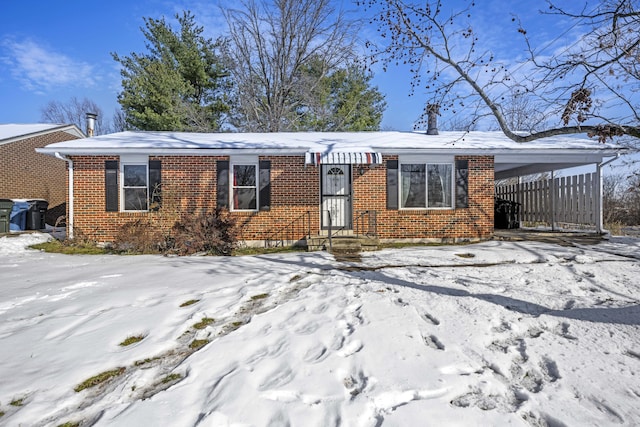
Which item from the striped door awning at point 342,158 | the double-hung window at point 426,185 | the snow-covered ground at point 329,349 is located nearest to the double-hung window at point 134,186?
the snow-covered ground at point 329,349

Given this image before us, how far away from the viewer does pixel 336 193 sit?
407 inches

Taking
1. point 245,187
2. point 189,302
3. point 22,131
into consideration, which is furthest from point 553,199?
point 22,131

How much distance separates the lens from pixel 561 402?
2.28 metres

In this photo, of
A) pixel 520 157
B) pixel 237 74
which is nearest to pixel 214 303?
pixel 520 157

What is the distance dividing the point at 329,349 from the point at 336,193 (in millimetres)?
7524

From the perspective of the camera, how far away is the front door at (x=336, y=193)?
1030cm

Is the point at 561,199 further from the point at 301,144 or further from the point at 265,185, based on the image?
the point at 265,185

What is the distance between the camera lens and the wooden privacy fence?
34.0 feet

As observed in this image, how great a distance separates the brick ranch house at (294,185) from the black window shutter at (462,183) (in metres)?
0.03

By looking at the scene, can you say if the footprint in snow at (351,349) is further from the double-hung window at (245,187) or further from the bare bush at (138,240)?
the bare bush at (138,240)

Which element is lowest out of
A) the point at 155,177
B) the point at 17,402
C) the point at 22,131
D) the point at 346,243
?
the point at 17,402

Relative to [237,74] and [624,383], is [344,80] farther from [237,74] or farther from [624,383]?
[624,383]

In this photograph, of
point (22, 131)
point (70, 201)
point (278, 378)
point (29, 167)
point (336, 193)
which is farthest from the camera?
point (22, 131)

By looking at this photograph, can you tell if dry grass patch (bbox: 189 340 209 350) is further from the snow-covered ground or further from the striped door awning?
the striped door awning
